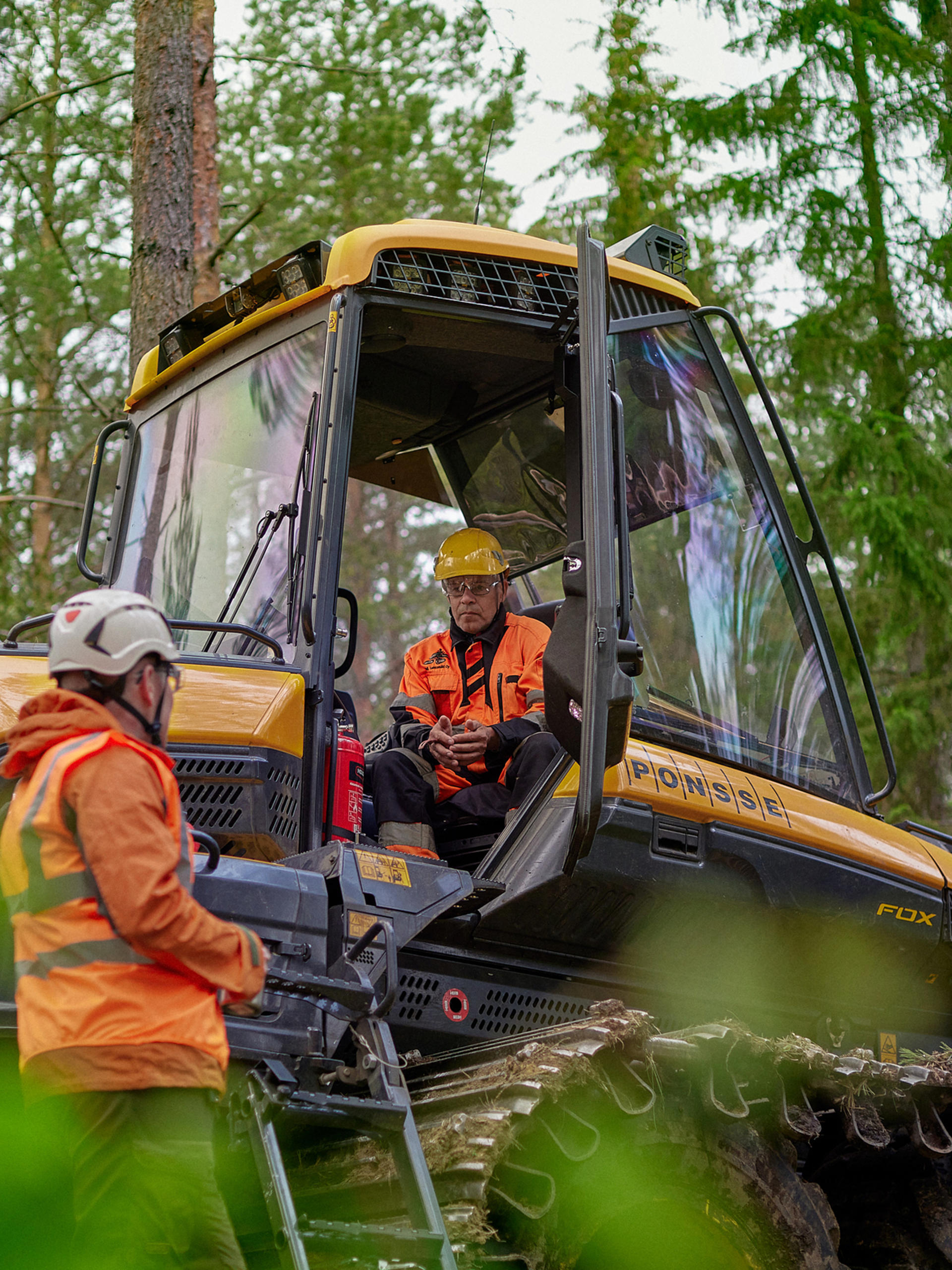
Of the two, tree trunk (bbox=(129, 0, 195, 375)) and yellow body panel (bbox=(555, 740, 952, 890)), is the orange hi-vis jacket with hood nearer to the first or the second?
yellow body panel (bbox=(555, 740, 952, 890))

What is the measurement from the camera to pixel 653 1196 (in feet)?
12.9

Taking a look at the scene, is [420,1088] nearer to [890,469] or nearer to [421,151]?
[890,469]

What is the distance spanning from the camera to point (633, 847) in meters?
4.29

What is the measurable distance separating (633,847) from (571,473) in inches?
45.9

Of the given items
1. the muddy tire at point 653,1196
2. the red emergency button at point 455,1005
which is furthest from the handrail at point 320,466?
the muddy tire at point 653,1196

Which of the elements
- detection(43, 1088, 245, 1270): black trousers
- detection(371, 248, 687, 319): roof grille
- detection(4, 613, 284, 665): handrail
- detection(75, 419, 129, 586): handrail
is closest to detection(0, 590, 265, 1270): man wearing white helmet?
detection(43, 1088, 245, 1270): black trousers

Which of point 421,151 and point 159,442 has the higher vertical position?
point 421,151

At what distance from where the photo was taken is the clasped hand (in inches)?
186

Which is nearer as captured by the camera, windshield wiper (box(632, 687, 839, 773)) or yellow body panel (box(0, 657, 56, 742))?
yellow body panel (box(0, 657, 56, 742))

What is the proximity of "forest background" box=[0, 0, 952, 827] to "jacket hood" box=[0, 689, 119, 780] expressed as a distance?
6.06 m

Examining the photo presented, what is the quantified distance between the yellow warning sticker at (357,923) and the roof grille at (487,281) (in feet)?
6.31

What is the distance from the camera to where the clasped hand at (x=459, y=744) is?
4.71 metres

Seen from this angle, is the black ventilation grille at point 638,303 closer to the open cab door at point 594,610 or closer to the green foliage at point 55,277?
the open cab door at point 594,610

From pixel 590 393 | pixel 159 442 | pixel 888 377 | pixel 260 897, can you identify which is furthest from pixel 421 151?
pixel 260 897
